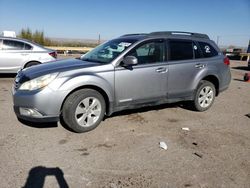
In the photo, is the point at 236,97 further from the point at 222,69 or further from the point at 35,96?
the point at 35,96

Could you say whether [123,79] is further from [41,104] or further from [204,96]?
[204,96]

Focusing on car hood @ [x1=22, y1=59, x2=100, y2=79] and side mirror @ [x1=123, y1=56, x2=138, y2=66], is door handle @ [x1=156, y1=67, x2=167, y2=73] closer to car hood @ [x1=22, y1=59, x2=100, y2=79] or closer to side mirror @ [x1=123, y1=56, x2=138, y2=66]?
Answer: side mirror @ [x1=123, y1=56, x2=138, y2=66]

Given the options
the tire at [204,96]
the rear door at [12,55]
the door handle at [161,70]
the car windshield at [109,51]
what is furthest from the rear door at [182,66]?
the rear door at [12,55]

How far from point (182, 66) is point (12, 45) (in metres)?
6.45

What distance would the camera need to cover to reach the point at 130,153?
3.99m

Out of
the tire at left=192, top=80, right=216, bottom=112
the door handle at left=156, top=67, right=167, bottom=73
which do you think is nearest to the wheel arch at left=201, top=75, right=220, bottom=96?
the tire at left=192, top=80, right=216, bottom=112

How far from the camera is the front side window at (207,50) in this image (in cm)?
627

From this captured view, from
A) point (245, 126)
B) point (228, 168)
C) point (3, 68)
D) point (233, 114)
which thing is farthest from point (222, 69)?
point (3, 68)

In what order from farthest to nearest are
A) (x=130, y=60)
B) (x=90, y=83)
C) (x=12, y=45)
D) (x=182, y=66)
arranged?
(x=12, y=45) → (x=182, y=66) → (x=130, y=60) → (x=90, y=83)

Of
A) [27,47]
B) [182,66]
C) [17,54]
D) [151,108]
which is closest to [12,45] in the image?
[17,54]

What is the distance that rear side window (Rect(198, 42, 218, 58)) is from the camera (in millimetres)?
6271

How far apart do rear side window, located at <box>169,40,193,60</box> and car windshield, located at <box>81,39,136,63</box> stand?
3.08 feet

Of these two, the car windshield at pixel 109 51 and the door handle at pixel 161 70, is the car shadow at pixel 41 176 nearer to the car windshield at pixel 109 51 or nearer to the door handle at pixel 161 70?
the car windshield at pixel 109 51

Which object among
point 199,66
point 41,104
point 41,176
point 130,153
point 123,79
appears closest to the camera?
point 41,176
